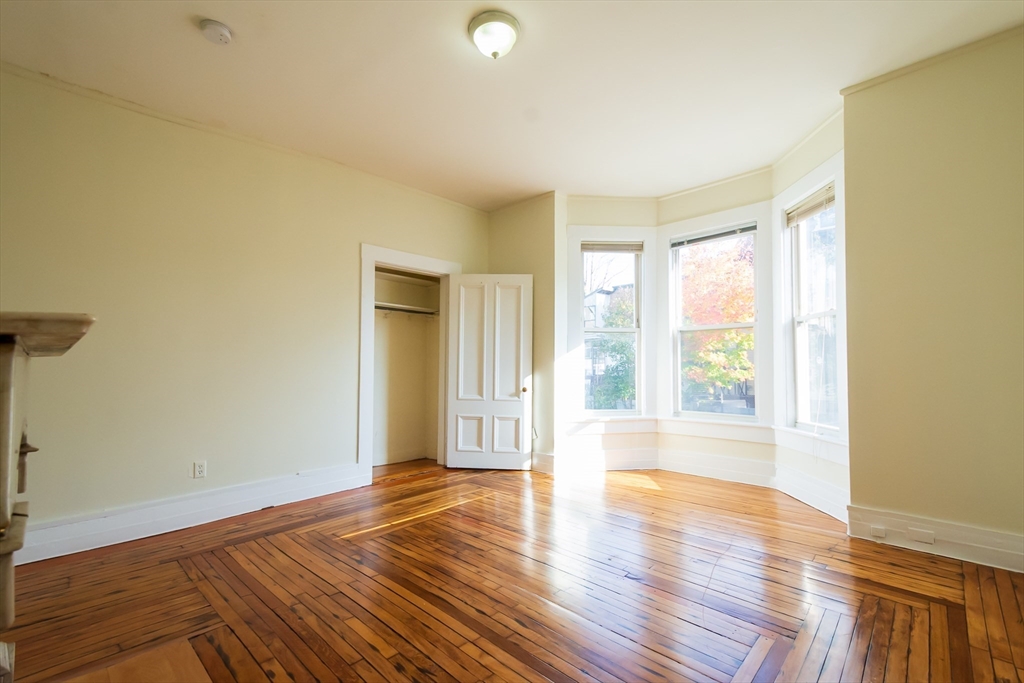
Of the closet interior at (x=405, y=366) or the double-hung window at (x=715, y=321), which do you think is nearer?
the double-hung window at (x=715, y=321)

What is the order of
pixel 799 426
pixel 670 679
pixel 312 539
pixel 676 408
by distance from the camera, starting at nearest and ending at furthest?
pixel 670 679 < pixel 312 539 < pixel 799 426 < pixel 676 408

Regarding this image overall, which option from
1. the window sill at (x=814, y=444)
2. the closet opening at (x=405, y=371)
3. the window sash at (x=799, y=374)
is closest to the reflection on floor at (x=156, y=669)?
the closet opening at (x=405, y=371)

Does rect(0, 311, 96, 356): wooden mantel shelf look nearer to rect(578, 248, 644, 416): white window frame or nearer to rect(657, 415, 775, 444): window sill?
rect(578, 248, 644, 416): white window frame

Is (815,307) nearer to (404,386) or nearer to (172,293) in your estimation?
(404,386)

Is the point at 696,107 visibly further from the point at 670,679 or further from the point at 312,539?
the point at 312,539

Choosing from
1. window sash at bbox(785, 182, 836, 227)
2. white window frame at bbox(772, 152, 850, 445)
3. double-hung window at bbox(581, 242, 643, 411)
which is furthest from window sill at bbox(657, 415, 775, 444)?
window sash at bbox(785, 182, 836, 227)

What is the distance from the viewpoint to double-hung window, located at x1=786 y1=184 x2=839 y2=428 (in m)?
3.59

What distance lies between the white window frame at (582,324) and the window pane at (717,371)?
0.33 metres

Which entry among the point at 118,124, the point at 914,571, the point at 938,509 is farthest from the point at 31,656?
the point at 938,509

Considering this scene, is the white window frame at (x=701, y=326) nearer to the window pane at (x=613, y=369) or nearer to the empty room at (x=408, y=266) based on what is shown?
the empty room at (x=408, y=266)

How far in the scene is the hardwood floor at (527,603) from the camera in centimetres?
176

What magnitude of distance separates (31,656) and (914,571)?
4112 millimetres

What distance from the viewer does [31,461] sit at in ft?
8.80

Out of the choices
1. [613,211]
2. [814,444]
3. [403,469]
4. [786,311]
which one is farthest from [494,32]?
[403,469]
